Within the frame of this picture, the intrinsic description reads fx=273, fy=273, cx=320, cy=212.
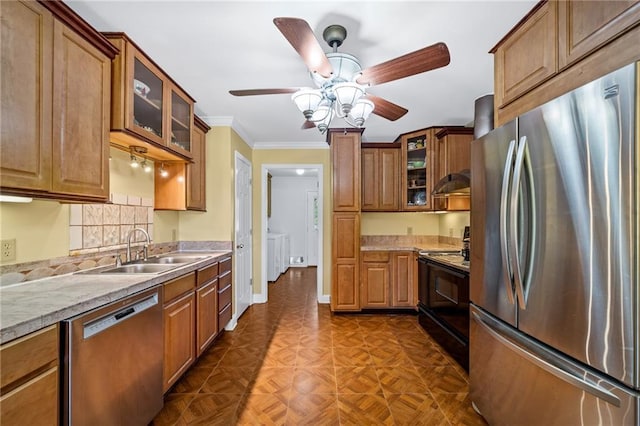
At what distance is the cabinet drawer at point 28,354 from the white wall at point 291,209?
19.2ft

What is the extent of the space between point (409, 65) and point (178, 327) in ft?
7.38

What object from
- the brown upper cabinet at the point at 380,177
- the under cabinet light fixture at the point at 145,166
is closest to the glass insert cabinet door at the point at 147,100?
the under cabinet light fixture at the point at 145,166

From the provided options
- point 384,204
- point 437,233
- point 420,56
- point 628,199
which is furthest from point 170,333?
point 437,233

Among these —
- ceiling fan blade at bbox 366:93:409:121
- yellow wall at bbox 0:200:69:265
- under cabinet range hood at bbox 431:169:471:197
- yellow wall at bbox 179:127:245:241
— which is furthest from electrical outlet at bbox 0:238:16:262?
under cabinet range hood at bbox 431:169:471:197

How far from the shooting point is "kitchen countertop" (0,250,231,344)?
0.99 metres

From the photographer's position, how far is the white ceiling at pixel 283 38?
151 centimetres

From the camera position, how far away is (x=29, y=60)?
1.23 meters

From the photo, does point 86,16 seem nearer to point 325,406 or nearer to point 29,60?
point 29,60

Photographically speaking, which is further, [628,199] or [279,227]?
[279,227]

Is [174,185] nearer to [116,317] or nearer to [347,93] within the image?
[116,317]

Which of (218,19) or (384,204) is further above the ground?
(218,19)

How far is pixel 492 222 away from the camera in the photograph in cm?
153

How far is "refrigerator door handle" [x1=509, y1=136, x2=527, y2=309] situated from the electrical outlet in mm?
2549

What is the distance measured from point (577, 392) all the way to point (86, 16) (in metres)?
3.03
